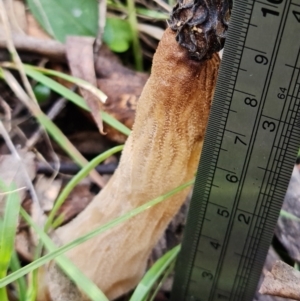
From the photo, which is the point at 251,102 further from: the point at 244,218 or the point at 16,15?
the point at 16,15

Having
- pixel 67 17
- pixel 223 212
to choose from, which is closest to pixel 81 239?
pixel 223 212

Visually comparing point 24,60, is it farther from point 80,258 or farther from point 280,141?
point 280,141

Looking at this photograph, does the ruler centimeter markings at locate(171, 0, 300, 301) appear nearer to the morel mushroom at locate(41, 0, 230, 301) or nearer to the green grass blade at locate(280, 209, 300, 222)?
the morel mushroom at locate(41, 0, 230, 301)

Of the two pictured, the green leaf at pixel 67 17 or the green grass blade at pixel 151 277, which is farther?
the green leaf at pixel 67 17

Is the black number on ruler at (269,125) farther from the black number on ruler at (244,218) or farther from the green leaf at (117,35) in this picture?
the green leaf at (117,35)

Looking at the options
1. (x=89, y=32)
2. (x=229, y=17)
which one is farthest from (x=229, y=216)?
(x=89, y=32)

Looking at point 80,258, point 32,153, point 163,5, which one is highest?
Answer: point 163,5

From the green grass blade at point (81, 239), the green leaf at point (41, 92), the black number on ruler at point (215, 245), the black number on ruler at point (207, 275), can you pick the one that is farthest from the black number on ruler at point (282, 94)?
the green leaf at point (41, 92)
